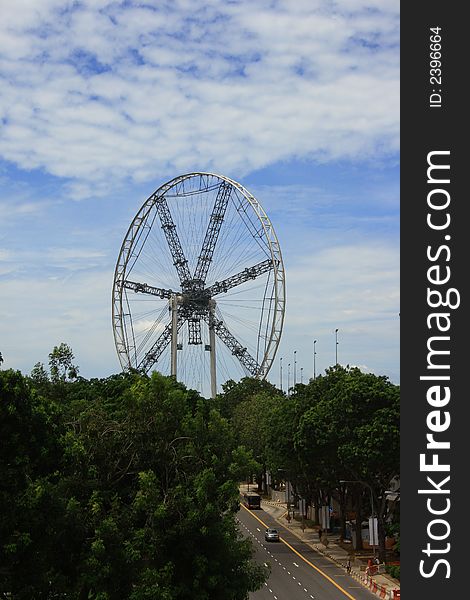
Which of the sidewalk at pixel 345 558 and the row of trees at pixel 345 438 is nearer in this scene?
the sidewalk at pixel 345 558

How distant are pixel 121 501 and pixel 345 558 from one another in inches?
1391

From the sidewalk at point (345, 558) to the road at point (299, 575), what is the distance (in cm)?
52

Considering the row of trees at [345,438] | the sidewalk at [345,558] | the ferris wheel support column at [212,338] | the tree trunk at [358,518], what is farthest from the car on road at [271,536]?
the ferris wheel support column at [212,338]

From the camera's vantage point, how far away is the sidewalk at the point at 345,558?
2062 inches

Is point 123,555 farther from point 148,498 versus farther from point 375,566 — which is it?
point 375,566

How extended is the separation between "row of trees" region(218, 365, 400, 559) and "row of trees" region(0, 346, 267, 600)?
76.7ft

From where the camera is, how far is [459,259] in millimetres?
17344

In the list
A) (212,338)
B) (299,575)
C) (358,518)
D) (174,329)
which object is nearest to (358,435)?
(299,575)

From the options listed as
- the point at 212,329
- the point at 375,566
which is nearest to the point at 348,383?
the point at 375,566

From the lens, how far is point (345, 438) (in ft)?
204

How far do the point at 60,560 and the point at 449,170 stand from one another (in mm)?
21165

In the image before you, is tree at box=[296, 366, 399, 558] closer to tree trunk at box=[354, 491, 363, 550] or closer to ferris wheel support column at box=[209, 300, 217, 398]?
tree trunk at box=[354, 491, 363, 550]

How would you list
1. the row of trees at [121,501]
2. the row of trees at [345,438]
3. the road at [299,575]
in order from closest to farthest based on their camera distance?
1. the row of trees at [121,501]
2. the road at [299,575]
3. the row of trees at [345,438]

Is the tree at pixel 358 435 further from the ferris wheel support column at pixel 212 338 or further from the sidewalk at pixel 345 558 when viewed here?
the ferris wheel support column at pixel 212 338
